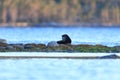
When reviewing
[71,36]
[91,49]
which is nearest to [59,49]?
[91,49]

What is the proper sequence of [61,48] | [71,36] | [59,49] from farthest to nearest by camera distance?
1. [71,36]
2. [61,48]
3. [59,49]

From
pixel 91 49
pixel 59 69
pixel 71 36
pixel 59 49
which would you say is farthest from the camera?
pixel 71 36

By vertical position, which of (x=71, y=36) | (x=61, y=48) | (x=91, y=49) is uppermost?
(x=71, y=36)

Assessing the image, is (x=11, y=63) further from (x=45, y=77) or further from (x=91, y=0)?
(x=91, y=0)

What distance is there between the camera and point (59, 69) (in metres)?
33.2

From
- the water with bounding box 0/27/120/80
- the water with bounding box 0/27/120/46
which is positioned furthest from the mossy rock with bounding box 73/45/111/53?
the water with bounding box 0/27/120/46

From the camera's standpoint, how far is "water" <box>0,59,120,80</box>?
3009 cm

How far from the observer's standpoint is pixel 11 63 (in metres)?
36.2

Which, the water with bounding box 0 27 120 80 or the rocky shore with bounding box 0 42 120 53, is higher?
the rocky shore with bounding box 0 42 120 53

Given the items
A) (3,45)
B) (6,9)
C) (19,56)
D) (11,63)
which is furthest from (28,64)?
(6,9)

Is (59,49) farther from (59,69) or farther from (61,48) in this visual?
(59,69)

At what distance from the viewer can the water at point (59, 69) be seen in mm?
30089

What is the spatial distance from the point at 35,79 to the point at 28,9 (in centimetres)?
15878

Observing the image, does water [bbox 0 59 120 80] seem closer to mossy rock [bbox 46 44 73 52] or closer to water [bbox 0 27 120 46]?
mossy rock [bbox 46 44 73 52]
